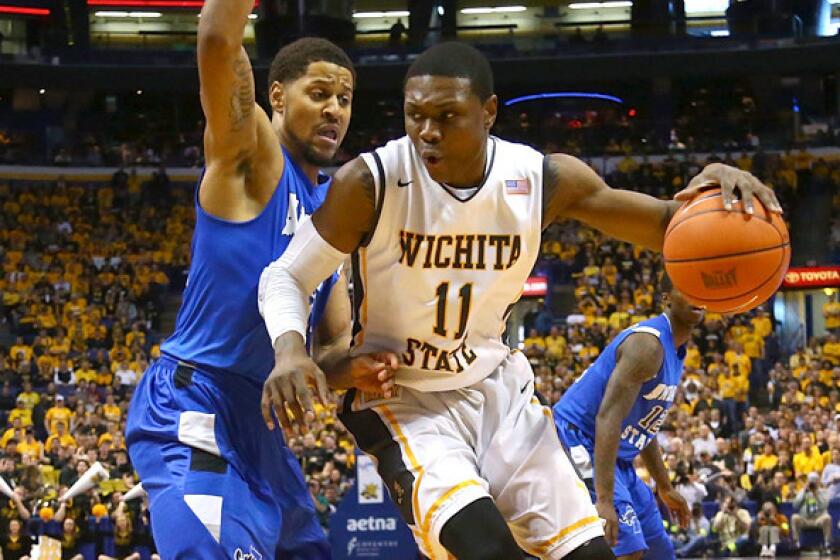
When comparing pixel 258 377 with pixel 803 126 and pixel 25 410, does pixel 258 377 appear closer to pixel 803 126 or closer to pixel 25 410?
pixel 25 410

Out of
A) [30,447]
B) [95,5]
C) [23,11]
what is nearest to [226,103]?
[30,447]

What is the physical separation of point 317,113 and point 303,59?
0.76 ft

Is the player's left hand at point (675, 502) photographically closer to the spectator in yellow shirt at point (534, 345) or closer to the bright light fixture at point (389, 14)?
the spectator in yellow shirt at point (534, 345)

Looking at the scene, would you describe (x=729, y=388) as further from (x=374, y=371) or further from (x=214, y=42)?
(x=214, y=42)

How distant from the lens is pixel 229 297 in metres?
3.90

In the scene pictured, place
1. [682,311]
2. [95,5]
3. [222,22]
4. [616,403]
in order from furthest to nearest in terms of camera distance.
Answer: [95,5], [682,311], [616,403], [222,22]

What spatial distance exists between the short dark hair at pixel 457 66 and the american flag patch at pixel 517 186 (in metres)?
0.27

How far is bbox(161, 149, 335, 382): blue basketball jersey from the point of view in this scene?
388 cm

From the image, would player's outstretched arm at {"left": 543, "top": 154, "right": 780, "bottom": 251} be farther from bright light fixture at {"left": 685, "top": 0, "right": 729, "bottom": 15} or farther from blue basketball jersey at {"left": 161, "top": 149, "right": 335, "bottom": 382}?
bright light fixture at {"left": 685, "top": 0, "right": 729, "bottom": 15}

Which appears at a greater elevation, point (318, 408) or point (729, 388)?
point (318, 408)

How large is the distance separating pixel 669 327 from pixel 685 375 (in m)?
11.2

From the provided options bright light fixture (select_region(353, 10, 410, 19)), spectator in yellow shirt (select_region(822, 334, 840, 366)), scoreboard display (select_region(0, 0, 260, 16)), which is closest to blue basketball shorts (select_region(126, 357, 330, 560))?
spectator in yellow shirt (select_region(822, 334, 840, 366))

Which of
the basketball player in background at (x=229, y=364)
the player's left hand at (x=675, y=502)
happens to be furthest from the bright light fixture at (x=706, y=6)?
the basketball player in background at (x=229, y=364)

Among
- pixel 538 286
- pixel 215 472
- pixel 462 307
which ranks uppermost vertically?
pixel 462 307
